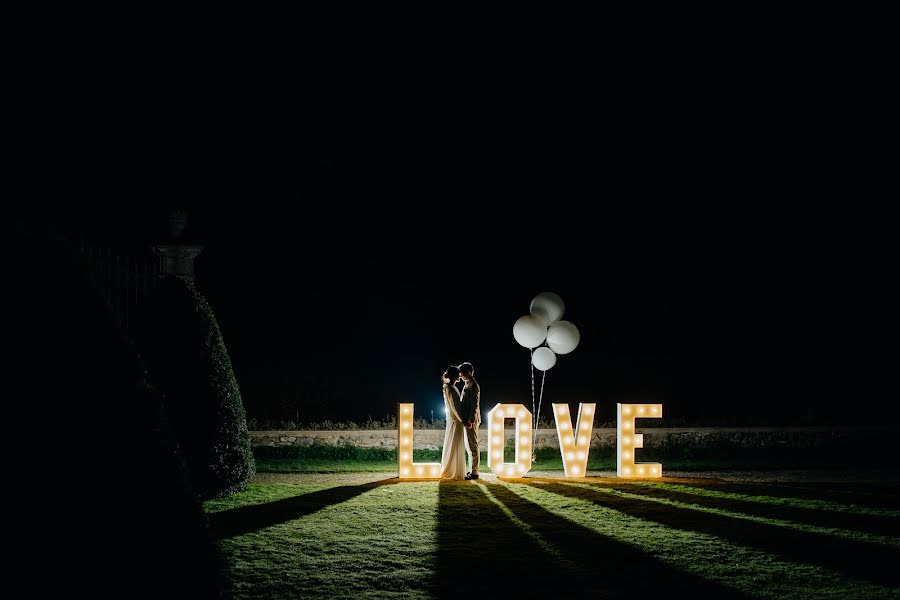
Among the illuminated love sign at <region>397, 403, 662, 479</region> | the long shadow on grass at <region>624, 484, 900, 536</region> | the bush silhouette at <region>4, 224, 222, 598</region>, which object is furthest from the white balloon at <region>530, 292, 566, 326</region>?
the bush silhouette at <region>4, 224, 222, 598</region>

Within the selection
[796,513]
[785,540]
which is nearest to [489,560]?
[785,540]

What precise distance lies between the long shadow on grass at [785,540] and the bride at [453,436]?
107 inches

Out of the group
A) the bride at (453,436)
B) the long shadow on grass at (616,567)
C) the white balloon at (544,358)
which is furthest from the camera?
the white balloon at (544,358)

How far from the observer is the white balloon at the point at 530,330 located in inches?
519

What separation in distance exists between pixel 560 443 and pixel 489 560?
524 cm

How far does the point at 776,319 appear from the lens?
24391 mm

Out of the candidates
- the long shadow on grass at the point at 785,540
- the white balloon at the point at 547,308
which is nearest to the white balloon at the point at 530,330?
the white balloon at the point at 547,308

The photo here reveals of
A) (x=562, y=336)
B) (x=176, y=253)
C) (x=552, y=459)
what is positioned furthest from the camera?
(x=552, y=459)

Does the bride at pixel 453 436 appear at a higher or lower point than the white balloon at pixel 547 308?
lower

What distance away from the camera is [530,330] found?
13172 mm

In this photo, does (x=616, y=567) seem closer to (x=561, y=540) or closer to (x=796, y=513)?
(x=561, y=540)

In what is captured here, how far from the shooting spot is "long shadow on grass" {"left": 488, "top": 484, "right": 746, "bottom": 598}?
219 inches

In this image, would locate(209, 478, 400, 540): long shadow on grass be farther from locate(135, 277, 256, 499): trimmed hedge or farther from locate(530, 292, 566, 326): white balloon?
locate(530, 292, 566, 326): white balloon

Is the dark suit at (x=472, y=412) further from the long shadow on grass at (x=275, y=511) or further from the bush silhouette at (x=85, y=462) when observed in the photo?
the bush silhouette at (x=85, y=462)
